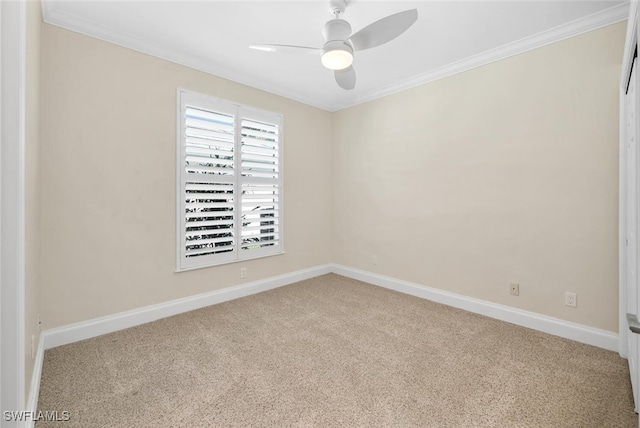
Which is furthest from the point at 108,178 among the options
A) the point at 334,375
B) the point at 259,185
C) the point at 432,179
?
the point at 432,179

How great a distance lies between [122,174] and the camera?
2.60 metres

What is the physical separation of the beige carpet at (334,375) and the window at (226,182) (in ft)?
2.61

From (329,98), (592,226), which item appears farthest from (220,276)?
(592,226)

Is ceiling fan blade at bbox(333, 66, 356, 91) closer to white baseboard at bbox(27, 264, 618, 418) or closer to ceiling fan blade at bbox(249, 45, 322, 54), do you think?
ceiling fan blade at bbox(249, 45, 322, 54)

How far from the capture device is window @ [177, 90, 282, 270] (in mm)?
2967

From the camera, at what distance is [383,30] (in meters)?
1.98

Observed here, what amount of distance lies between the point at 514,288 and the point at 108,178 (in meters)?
3.80

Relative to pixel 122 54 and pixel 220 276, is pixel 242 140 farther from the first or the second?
pixel 220 276

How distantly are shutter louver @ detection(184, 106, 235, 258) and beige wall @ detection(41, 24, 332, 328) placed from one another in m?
0.16

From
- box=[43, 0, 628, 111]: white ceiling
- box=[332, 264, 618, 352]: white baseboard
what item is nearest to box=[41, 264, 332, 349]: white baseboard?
box=[332, 264, 618, 352]: white baseboard

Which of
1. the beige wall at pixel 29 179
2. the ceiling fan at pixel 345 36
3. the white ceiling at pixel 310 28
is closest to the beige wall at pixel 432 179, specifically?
the white ceiling at pixel 310 28

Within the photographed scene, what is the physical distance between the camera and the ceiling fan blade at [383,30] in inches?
72.3

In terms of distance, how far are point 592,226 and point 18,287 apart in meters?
3.56

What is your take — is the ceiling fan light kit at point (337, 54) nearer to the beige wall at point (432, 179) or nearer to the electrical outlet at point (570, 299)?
the beige wall at point (432, 179)
